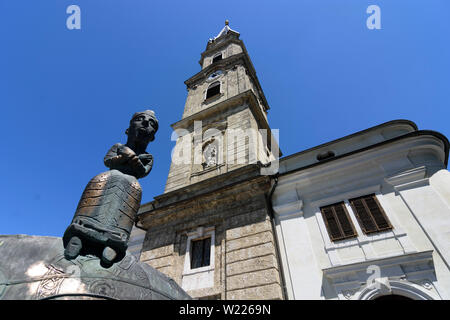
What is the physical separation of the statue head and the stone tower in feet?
18.6

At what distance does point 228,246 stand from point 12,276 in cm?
692

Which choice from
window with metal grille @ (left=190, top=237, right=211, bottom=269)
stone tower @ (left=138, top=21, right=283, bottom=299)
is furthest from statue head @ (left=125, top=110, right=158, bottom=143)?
window with metal grille @ (left=190, top=237, right=211, bottom=269)

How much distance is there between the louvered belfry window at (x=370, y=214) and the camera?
6.99 m

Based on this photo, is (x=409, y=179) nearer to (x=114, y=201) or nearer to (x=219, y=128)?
(x=114, y=201)

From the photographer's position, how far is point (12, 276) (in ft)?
6.24

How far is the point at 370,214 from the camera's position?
731 centimetres

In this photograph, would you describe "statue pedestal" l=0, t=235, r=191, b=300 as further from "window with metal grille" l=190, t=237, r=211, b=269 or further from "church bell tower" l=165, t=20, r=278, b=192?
"church bell tower" l=165, t=20, r=278, b=192

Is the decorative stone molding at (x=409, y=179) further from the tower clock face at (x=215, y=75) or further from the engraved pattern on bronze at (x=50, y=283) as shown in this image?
the tower clock face at (x=215, y=75)

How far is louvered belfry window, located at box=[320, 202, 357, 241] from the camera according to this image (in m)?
7.25

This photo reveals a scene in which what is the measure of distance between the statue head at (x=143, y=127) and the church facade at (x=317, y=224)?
568 centimetres

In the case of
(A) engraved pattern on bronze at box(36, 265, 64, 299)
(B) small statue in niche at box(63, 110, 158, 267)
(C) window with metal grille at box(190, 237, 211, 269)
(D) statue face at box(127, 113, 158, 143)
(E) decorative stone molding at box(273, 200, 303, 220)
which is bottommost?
(A) engraved pattern on bronze at box(36, 265, 64, 299)

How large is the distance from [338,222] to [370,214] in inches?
37.9

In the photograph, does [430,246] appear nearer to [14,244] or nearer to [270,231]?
[270,231]
